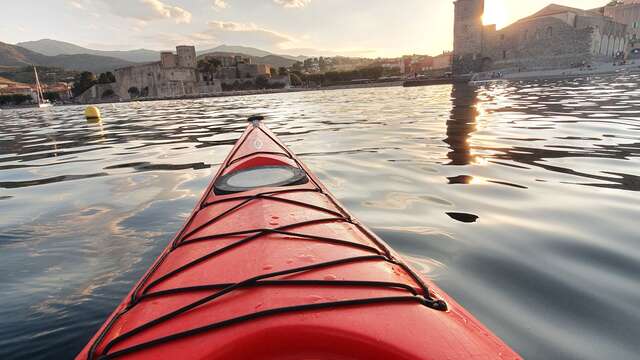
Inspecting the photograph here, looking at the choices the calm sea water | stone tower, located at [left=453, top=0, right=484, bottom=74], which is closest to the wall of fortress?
stone tower, located at [left=453, top=0, right=484, bottom=74]

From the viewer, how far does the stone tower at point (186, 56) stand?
254 ft

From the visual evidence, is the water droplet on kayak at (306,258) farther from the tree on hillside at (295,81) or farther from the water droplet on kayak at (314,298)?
the tree on hillside at (295,81)

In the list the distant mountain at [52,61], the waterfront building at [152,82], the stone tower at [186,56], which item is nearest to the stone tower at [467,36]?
the waterfront building at [152,82]

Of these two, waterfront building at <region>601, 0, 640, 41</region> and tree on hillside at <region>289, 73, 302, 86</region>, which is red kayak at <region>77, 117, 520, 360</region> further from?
waterfront building at <region>601, 0, 640, 41</region>

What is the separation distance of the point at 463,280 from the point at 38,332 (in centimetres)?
293

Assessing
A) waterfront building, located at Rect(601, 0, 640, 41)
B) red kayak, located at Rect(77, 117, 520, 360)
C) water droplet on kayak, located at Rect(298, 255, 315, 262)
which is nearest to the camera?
red kayak, located at Rect(77, 117, 520, 360)

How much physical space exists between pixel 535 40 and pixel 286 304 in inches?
2365

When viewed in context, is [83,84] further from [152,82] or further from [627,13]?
[627,13]

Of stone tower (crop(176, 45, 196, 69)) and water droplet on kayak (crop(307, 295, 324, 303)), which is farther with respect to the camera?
stone tower (crop(176, 45, 196, 69))

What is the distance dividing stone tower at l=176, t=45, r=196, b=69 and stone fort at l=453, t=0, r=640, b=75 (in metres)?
54.5

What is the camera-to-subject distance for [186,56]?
78.0 m

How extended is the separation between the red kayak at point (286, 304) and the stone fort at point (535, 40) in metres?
56.4

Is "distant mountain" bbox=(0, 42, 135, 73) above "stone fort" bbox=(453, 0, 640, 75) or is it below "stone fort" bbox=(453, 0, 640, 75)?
above

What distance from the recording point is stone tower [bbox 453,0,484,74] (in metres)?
51.1
